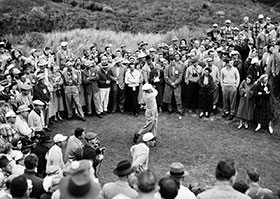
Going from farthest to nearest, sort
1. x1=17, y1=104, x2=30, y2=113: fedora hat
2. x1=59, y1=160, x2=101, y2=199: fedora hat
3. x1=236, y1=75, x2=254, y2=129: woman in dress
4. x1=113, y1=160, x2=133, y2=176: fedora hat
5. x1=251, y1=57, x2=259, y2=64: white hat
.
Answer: x1=251, y1=57, x2=259, y2=64: white hat, x1=236, y1=75, x2=254, y2=129: woman in dress, x1=17, y1=104, x2=30, y2=113: fedora hat, x1=113, y1=160, x2=133, y2=176: fedora hat, x1=59, y1=160, x2=101, y2=199: fedora hat

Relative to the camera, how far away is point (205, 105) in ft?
49.8

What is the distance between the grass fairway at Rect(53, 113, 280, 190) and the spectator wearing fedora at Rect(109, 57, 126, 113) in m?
0.38

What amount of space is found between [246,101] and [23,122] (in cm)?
653

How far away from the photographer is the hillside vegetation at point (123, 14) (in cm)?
2744

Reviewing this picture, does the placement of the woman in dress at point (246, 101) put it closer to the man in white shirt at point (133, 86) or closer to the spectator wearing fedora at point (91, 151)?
the man in white shirt at point (133, 86)

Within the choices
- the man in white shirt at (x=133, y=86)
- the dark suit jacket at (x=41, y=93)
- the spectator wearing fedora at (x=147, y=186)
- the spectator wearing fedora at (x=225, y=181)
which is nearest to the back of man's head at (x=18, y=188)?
the spectator wearing fedora at (x=147, y=186)

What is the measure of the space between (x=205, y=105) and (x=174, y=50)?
2.69 m

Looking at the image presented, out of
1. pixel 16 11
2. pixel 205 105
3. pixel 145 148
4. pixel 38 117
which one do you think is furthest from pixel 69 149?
pixel 16 11

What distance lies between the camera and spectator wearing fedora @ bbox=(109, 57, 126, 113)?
1536 centimetres

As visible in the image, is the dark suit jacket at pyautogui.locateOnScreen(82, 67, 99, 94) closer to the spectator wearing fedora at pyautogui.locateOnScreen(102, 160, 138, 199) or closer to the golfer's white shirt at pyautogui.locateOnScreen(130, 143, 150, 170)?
the golfer's white shirt at pyautogui.locateOnScreen(130, 143, 150, 170)

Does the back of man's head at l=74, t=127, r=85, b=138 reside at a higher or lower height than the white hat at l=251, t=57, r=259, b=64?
lower

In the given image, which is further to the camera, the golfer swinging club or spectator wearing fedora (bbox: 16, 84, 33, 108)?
the golfer swinging club

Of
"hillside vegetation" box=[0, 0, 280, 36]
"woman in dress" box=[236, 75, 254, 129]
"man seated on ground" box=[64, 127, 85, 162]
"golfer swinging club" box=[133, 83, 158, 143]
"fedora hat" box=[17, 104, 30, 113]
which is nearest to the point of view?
"man seated on ground" box=[64, 127, 85, 162]

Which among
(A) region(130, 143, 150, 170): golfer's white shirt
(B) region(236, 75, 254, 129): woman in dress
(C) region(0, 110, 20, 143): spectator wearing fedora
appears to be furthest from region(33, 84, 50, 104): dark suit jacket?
(B) region(236, 75, 254, 129): woman in dress
